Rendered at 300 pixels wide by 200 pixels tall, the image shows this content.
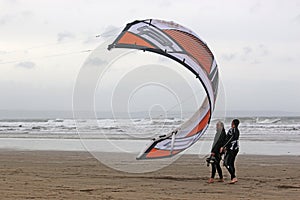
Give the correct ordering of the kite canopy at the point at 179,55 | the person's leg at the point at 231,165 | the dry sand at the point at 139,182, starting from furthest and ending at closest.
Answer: the person's leg at the point at 231,165
the kite canopy at the point at 179,55
the dry sand at the point at 139,182

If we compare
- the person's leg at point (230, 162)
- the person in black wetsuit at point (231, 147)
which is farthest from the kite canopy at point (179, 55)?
the person's leg at point (230, 162)

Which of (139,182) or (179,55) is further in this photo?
(179,55)

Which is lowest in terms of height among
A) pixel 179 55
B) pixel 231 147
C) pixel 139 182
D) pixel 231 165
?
pixel 139 182

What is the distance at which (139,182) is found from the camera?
1090 cm

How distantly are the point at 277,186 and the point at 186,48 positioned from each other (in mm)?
→ 3565

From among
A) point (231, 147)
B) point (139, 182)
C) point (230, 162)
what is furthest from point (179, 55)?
point (139, 182)

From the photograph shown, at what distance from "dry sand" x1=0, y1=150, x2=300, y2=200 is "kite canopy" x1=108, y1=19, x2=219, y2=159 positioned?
806 mm

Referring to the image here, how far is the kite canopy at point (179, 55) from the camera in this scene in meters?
10.7

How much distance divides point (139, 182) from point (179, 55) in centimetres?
288

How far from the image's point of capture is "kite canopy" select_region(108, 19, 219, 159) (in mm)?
10656

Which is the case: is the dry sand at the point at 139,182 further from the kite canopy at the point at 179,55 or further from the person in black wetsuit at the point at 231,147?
the kite canopy at the point at 179,55

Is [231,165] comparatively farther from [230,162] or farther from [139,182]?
[139,182]

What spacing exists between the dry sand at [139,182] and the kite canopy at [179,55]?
81cm

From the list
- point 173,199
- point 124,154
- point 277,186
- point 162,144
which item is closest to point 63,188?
point 173,199
